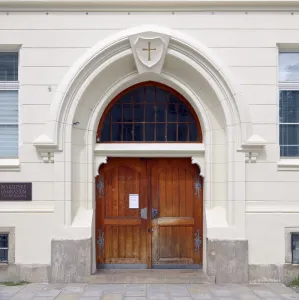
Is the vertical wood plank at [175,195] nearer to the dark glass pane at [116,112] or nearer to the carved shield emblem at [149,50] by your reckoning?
the dark glass pane at [116,112]

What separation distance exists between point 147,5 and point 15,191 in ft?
13.4

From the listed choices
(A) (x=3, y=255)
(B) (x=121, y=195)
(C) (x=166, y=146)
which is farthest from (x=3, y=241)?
(C) (x=166, y=146)

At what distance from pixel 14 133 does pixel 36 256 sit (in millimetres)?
2273

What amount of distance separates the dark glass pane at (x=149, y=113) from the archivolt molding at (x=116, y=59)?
3.64ft

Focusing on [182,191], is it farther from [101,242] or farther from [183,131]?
[101,242]

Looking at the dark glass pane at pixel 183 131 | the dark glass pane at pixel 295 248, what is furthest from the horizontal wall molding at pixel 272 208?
the dark glass pane at pixel 183 131

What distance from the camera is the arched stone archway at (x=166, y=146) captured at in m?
7.61

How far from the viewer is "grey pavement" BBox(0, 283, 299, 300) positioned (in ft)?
22.1

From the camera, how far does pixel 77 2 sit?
7613 millimetres

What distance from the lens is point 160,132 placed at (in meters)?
8.26

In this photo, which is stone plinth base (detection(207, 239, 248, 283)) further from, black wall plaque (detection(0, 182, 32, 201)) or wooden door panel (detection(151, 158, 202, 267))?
black wall plaque (detection(0, 182, 32, 201))

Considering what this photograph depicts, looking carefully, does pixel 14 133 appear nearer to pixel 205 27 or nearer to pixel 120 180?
pixel 120 180

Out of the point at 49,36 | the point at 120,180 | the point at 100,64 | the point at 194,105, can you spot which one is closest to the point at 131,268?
the point at 120,180

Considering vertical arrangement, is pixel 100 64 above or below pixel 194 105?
above
